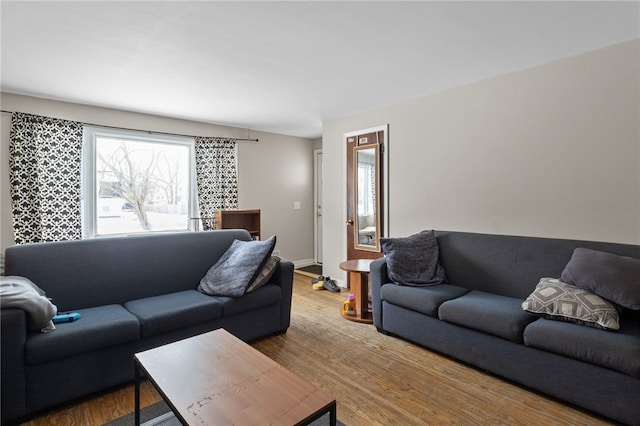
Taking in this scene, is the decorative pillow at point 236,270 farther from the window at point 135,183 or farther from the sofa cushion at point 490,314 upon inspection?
the window at point 135,183

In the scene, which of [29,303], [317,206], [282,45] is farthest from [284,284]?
[317,206]

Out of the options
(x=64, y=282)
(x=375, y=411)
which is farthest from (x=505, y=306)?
(x=64, y=282)

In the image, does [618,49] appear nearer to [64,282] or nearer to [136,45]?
[136,45]

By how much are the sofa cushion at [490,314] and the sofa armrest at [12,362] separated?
270 cm

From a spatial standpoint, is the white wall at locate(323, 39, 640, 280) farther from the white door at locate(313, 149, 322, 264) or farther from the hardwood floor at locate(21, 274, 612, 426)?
the white door at locate(313, 149, 322, 264)

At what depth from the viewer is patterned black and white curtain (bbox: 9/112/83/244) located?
346 centimetres

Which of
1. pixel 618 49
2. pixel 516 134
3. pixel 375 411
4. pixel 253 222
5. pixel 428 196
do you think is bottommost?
pixel 375 411

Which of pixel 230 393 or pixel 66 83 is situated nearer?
pixel 230 393

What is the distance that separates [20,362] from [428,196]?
3.54 metres

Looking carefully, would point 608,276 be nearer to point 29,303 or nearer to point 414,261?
point 414,261

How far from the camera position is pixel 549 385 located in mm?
2051

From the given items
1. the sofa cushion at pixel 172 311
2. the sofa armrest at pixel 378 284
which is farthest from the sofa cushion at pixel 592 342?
the sofa cushion at pixel 172 311

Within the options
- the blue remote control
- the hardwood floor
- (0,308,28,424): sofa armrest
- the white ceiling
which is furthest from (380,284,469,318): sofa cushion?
(0,308,28,424): sofa armrest

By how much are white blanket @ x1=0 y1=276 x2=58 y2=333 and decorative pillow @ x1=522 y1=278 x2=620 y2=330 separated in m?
3.02
